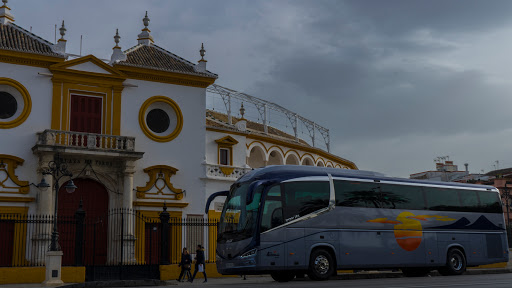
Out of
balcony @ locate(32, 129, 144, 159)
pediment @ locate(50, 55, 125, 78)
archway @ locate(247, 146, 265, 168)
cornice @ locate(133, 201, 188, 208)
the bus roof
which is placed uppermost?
pediment @ locate(50, 55, 125, 78)

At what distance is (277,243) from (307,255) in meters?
1.17

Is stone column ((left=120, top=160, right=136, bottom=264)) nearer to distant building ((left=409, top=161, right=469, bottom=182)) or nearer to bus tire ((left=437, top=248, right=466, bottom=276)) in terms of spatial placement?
bus tire ((left=437, top=248, right=466, bottom=276))

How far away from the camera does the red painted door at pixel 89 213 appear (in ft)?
87.9

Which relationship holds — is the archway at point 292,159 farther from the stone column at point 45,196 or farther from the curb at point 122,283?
the curb at point 122,283

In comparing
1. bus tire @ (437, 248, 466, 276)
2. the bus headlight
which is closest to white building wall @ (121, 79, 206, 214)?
the bus headlight

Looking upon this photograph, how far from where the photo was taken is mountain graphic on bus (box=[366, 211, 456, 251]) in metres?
20.5

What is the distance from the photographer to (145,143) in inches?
1159

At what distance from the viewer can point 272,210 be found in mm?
17734

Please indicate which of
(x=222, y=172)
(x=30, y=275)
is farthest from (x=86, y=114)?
(x=30, y=275)

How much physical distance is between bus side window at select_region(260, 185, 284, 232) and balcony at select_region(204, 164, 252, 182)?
12942 millimetres

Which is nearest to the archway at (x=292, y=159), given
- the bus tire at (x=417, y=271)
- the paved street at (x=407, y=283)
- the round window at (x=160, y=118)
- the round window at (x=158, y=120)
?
the round window at (x=160, y=118)

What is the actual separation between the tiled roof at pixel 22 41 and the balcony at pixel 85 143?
155 inches

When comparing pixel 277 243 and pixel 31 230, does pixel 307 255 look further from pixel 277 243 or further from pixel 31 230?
pixel 31 230

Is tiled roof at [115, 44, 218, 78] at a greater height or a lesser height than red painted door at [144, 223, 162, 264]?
greater
